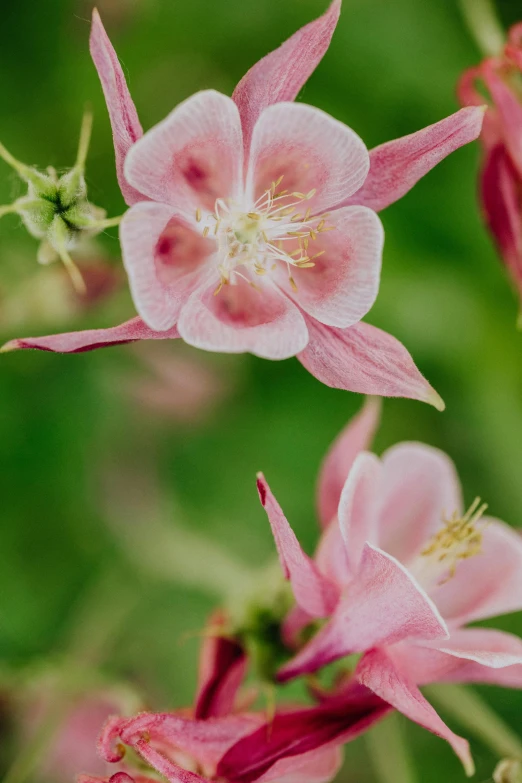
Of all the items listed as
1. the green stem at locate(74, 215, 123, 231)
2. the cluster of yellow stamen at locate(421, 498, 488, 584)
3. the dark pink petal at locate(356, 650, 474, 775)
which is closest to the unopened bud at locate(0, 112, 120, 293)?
the green stem at locate(74, 215, 123, 231)

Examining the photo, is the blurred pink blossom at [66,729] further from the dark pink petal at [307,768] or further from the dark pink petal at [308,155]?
the dark pink petal at [308,155]

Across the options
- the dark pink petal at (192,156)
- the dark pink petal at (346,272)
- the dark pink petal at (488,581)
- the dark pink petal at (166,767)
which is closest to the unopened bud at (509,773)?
the dark pink petal at (488,581)

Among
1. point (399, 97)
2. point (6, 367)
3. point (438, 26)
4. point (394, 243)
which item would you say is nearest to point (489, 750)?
point (394, 243)

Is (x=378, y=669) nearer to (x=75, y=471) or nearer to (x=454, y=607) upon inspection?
(x=454, y=607)

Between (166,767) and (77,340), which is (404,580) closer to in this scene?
(166,767)

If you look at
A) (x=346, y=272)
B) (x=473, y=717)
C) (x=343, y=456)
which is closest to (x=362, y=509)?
(x=343, y=456)
